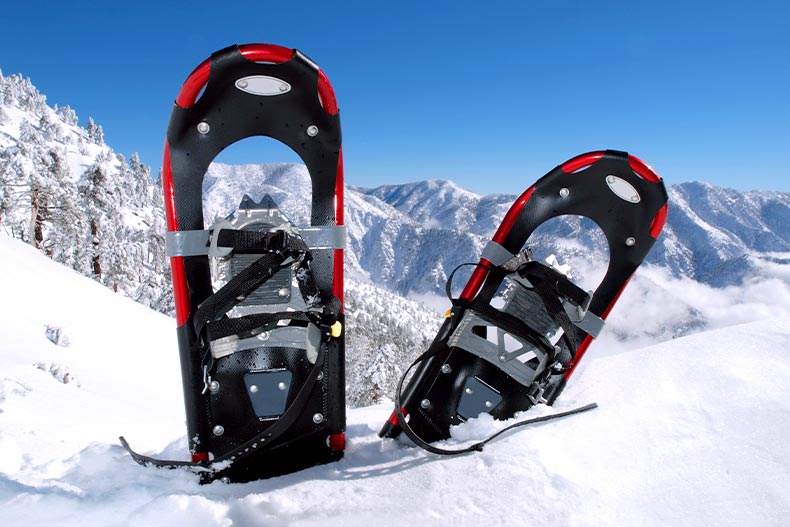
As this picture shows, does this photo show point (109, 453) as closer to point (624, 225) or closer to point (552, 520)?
point (552, 520)

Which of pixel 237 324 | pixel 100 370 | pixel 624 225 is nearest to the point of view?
pixel 237 324

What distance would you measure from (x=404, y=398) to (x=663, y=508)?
151cm

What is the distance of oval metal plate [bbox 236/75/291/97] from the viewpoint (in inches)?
107

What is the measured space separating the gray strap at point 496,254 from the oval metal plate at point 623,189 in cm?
98

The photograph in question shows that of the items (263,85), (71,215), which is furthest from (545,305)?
(71,215)

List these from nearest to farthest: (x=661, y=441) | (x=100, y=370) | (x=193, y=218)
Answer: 1. (x=661, y=441)
2. (x=193, y=218)
3. (x=100, y=370)

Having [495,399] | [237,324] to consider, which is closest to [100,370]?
[237,324]

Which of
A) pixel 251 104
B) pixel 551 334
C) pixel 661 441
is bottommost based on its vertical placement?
pixel 661 441

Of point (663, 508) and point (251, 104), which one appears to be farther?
point (251, 104)

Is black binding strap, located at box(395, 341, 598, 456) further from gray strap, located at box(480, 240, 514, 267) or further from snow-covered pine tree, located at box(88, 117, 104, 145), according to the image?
snow-covered pine tree, located at box(88, 117, 104, 145)

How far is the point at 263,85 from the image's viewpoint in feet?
9.04

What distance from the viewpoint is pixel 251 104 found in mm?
2822

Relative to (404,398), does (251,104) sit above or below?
above

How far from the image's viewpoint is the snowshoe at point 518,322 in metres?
2.90
